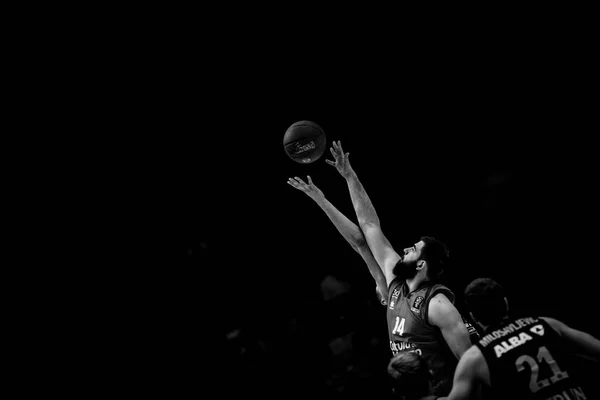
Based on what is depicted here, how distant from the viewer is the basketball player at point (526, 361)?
6.61ft

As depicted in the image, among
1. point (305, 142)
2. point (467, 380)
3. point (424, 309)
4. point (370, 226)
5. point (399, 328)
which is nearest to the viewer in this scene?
point (467, 380)

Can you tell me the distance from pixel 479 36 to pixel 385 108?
977 mm

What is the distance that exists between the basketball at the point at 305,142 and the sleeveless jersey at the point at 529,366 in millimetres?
1837

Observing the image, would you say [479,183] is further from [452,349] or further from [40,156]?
[40,156]

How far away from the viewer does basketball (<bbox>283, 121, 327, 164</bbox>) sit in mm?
3609

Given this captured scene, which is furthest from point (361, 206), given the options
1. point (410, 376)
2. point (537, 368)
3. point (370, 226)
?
point (537, 368)

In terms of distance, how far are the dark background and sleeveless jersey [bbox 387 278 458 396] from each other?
5.93 ft

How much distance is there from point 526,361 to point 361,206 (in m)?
1.53

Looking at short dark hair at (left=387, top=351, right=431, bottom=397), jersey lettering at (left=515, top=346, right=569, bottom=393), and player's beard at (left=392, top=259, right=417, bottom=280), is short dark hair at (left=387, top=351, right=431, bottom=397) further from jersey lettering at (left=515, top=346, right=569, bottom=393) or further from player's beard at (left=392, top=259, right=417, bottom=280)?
player's beard at (left=392, top=259, right=417, bottom=280)

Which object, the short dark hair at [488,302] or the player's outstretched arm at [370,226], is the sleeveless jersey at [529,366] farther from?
the player's outstretched arm at [370,226]

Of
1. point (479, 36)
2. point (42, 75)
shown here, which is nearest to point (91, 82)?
point (42, 75)

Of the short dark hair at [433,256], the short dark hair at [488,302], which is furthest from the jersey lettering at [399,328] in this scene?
the short dark hair at [488,302]

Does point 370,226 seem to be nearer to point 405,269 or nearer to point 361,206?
point 361,206

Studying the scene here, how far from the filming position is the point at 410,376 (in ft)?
6.85
